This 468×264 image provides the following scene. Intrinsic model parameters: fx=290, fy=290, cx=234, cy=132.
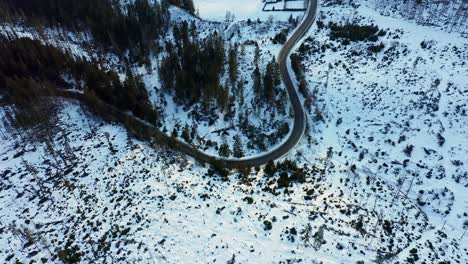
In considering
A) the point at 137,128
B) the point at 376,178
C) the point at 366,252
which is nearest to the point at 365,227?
the point at 366,252

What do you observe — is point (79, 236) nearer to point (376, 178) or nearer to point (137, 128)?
point (137, 128)

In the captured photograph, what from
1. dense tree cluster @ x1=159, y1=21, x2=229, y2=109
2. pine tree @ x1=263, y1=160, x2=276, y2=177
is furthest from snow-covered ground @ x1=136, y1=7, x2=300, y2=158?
pine tree @ x1=263, y1=160, x2=276, y2=177

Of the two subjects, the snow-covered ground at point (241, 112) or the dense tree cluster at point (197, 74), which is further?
the dense tree cluster at point (197, 74)

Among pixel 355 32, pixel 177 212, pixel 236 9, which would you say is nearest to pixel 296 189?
pixel 177 212

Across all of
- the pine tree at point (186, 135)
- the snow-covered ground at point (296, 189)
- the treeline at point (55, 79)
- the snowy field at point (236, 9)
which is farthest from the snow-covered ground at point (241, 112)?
the snowy field at point (236, 9)

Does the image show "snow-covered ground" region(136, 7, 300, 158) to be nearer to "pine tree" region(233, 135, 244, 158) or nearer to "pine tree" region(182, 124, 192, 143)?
"pine tree" region(233, 135, 244, 158)

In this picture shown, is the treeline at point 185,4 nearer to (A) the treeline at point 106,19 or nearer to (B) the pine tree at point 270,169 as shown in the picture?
(A) the treeline at point 106,19
